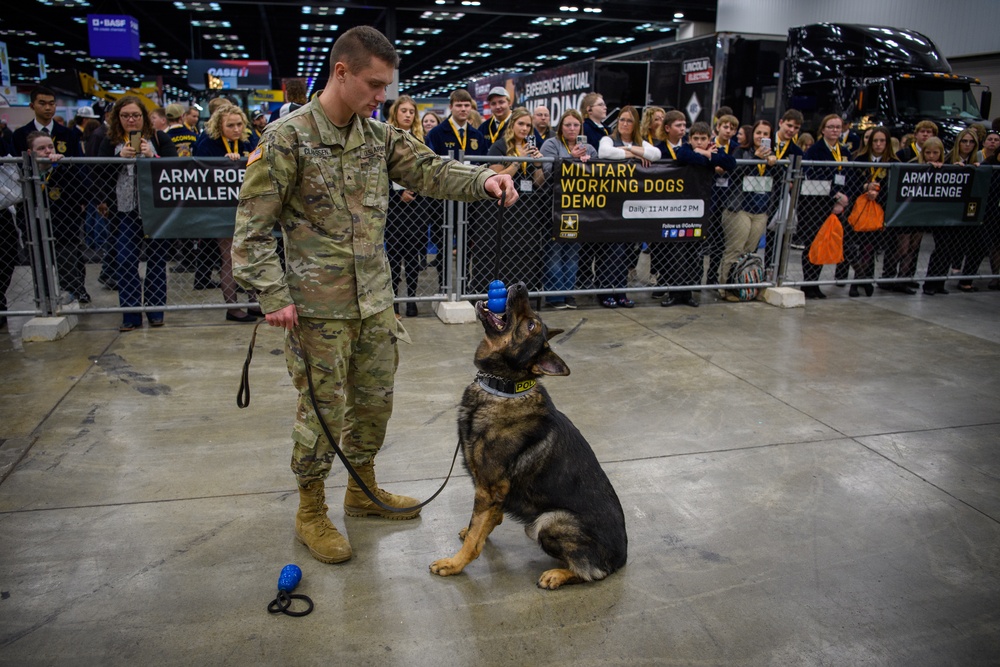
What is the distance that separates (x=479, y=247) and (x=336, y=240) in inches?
166

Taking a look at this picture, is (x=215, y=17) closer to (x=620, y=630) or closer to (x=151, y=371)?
(x=151, y=371)

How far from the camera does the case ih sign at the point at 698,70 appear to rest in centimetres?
1404

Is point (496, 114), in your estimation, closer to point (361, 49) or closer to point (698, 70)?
point (361, 49)

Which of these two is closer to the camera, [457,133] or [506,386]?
[506,386]

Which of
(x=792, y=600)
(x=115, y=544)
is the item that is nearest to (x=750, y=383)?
(x=792, y=600)

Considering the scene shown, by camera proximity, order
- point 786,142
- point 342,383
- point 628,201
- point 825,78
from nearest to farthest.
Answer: point 342,383 < point 628,201 < point 786,142 < point 825,78

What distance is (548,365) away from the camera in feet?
8.71

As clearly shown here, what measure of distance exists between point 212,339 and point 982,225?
9.13 meters

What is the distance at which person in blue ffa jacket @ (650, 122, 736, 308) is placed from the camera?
709 cm

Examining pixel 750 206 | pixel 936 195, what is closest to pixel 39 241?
pixel 750 206

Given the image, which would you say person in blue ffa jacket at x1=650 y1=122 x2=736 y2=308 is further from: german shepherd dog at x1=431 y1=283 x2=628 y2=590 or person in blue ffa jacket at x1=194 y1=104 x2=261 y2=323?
german shepherd dog at x1=431 y1=283 x2=628 y2=590

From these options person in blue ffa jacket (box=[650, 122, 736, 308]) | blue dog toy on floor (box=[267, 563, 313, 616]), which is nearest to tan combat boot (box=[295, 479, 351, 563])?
blue dog toy on floor (box=[267, 563, 313, 616])

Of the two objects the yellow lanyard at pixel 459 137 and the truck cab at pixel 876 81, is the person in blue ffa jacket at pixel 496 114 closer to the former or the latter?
the yellow lanyard at pixel 459 137

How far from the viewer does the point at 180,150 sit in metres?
6.88
